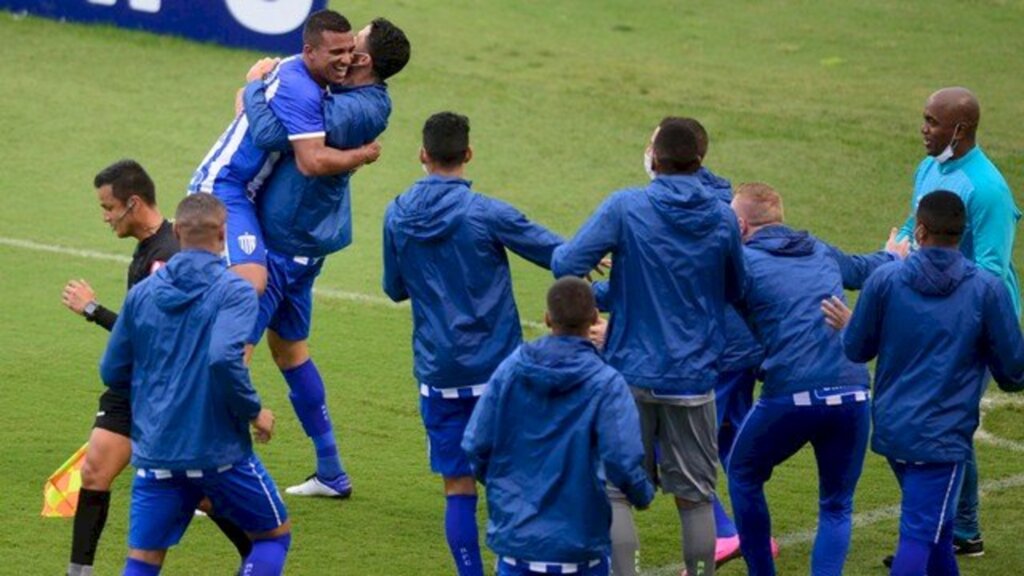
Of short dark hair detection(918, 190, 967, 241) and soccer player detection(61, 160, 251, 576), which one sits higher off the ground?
short dark hair detection(918, 190, 967, 241)

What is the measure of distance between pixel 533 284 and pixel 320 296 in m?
1.47

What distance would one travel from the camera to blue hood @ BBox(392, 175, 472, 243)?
30.4 feet

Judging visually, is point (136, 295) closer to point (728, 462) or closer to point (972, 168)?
point (728, 462)

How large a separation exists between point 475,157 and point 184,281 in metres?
9.55

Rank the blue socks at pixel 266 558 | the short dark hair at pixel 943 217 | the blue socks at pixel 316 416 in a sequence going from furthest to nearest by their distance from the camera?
the blue socks at pixel 316 416 < the short dark hair at pixel 943 217 < the blue socks at pixel 266 558

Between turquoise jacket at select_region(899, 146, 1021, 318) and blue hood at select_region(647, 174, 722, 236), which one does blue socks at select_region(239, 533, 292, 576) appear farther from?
turquoise jacket at select_region(899, 146, 1021, 318)

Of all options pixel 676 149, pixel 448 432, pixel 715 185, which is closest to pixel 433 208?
pixel 448 432

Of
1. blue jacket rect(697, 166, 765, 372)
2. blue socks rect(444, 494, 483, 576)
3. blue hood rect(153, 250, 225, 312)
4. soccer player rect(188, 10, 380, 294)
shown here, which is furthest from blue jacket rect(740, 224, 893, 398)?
blue hood rect(153, 250, 225, 312)

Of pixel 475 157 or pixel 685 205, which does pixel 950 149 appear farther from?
pixel 475 157

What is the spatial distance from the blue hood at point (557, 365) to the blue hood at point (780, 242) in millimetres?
1656

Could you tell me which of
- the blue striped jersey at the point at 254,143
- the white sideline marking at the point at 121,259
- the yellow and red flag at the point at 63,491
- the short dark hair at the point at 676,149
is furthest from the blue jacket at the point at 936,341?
the white sideline marking at the point at 121,259

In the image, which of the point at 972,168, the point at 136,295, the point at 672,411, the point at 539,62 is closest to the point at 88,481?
the point at 136,295

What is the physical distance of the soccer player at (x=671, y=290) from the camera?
8.91 meters

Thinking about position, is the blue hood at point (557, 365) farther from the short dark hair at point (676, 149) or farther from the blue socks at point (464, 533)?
the blue socks at point (464, 533)
